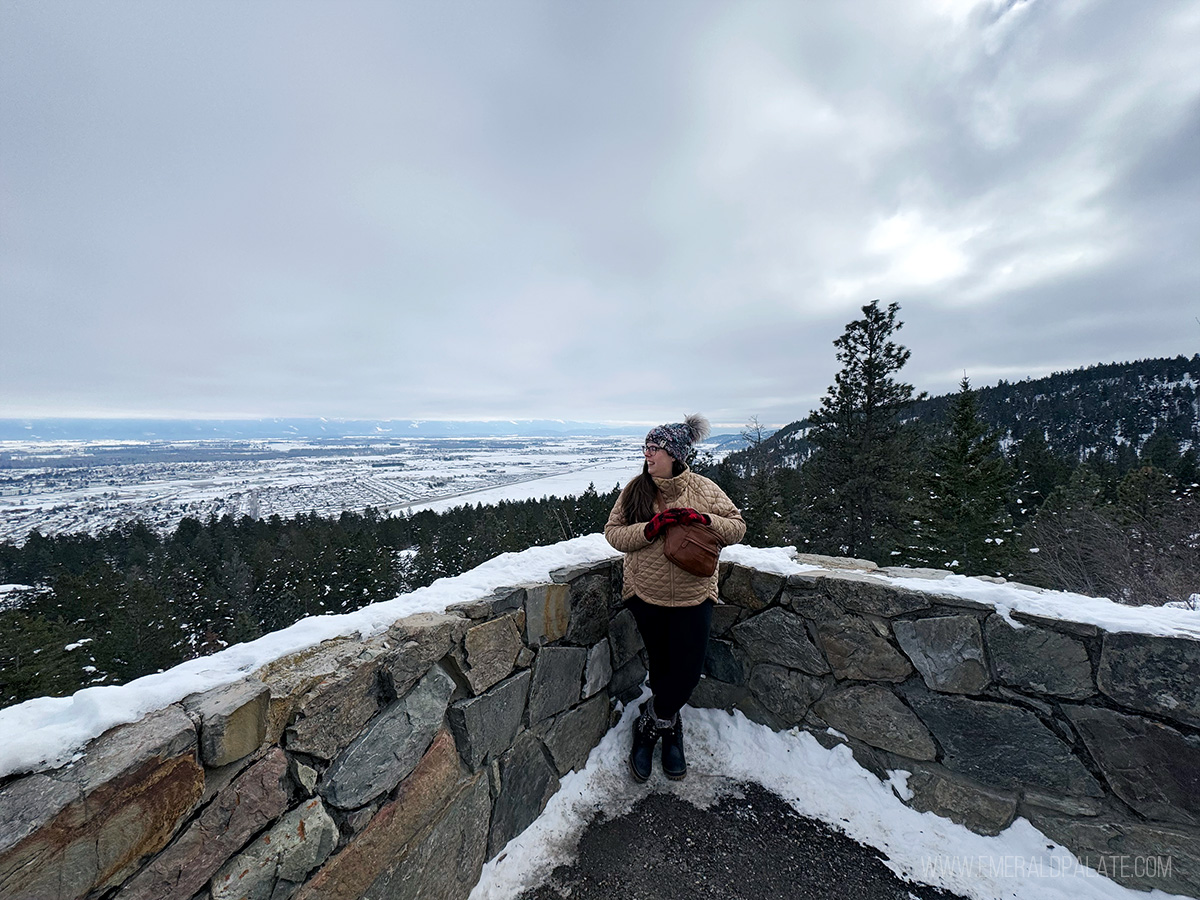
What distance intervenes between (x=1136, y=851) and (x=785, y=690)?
1.73 m

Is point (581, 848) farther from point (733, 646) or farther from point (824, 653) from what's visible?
point (824, 653)

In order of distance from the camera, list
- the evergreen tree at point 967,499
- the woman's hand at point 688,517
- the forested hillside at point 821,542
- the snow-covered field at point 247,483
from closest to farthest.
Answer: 1. the woman's hand at point 688,517
2. the forested hillside at point 821,542
3. the evergreen tree at point 967,499
4. the snow-covered field at point 247,483

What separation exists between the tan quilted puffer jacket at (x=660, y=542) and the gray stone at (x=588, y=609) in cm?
34

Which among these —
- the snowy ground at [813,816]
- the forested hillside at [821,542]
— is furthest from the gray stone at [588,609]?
the forested hillside at [821,542]

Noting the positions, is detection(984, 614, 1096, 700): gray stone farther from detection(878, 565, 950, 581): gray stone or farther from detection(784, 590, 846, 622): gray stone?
detection(784, 590, 846, 622): gray stone

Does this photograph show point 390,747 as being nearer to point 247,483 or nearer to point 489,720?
point 489,720

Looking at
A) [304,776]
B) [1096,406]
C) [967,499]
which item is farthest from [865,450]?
[1096,406]

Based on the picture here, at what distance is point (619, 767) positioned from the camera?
320 cm

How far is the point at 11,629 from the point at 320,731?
748 inches

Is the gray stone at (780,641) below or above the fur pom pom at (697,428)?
below

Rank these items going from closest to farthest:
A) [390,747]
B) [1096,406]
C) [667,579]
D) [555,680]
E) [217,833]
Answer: [217,833], [390,747], [667,579], [555,680], [1096,406]

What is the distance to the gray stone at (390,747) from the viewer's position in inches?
75.7

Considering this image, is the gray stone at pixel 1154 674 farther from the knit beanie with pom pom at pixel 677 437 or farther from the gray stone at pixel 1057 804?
the knit beanie with pom pom at pixel 677 437

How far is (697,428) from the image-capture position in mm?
3266
